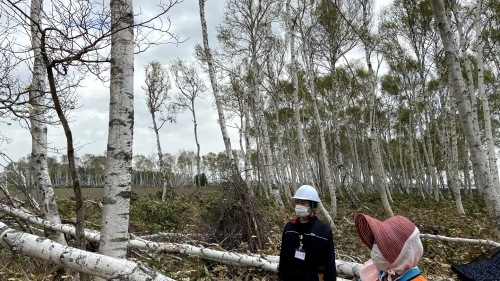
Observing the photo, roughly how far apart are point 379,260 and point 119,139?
2413 mm

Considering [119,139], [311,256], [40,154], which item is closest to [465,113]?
[311,256]

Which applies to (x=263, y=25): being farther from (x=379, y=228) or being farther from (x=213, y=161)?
(x=213, y=161)

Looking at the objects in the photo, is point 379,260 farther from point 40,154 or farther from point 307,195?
point 40,154

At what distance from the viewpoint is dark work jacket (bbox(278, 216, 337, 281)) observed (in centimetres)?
340

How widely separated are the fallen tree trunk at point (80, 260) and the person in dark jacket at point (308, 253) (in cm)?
156

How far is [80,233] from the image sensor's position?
335 centimetres

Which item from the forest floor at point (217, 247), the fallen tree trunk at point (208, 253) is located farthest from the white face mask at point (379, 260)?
the forest floor at point (217, 247)

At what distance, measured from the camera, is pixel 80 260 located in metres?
2.55

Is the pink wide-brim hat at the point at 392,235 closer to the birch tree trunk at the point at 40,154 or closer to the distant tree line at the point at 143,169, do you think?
the birch tree trunk at the point at 40,154

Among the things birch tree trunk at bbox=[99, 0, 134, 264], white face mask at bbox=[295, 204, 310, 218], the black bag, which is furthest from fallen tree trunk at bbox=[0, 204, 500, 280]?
the black bag

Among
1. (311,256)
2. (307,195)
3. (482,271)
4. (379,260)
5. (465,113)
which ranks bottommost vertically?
(311,256)

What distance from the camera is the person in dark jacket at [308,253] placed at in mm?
3400

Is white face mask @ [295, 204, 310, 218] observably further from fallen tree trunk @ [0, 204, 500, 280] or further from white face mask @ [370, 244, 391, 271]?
fallen tree trunk @ [0, 204, 500, 280]

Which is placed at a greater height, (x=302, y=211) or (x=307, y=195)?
(x=307, y=195)
